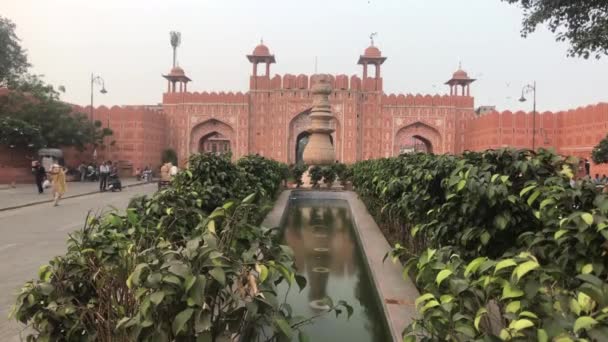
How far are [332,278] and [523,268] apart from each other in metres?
3.19

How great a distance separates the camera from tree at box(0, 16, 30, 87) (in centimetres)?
2038

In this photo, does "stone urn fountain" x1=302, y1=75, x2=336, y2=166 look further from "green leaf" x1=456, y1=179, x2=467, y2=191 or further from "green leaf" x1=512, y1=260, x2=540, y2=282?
"green leaf" x1=512, y1=260, x2=540, y2=282

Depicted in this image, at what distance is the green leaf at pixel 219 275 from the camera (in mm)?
1457

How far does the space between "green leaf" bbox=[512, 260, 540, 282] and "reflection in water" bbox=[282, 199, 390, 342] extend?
1.02m

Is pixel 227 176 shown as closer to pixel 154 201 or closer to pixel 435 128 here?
pixel 154 201

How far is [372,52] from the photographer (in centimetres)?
3203

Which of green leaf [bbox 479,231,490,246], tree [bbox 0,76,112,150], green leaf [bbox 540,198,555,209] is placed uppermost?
tree [bbox 0,76,112,150]

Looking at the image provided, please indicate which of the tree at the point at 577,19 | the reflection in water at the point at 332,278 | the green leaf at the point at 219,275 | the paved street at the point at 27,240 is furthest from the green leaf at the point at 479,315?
the tree at the point at 577,19

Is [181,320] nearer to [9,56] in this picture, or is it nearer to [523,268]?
[523,268]

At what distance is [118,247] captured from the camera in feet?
6.77

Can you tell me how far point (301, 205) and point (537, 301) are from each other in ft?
32.8

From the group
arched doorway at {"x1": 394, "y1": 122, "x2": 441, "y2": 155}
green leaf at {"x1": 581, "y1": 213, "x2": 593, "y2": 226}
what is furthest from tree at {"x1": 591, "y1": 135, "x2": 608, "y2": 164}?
green leaf at {"x1": 581, "y1": 213, "x2": 593, "y2": 226}

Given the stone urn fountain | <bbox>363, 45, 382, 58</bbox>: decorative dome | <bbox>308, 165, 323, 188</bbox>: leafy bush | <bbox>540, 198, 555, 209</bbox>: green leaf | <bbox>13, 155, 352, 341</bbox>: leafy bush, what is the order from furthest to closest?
<bbox>363, 45, 382, 58</bbox>: decorative dome → the stone urn fountain → <bbox>308, 165, 323, 188</bbox>: leafy bush → <bbox>540, 198, 555, 209</bbox>: green leaf → <bbox>13, 155, 352, 341</bbox>: leafy bush

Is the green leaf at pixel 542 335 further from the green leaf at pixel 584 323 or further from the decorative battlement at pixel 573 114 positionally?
the decorative battlement at pixel 573 114
